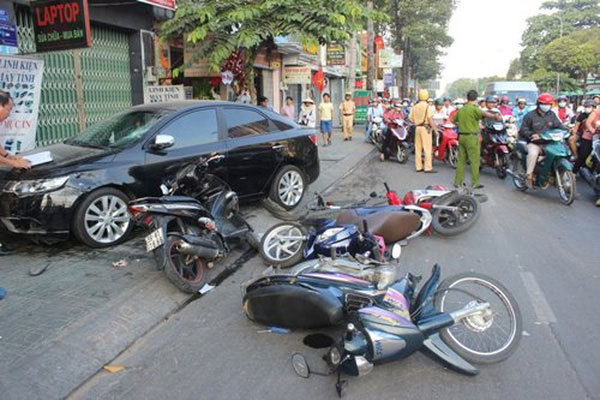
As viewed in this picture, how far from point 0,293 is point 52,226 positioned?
103cm

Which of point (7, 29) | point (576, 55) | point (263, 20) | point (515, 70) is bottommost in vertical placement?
point (7, 29)

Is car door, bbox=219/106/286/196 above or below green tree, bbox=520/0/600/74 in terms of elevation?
below

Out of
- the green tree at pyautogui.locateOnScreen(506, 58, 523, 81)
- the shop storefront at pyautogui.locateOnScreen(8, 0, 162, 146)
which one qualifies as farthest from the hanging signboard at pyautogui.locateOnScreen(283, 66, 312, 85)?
the green tree at pyautogui.locateOnScreen(506, 58, 523, 81)

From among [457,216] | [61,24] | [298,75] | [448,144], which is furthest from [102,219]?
[298,75]

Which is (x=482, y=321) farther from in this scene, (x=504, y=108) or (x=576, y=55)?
(x=576, y=55)

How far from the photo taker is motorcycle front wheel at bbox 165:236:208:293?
448 centimetres

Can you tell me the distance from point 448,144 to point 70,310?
34.4ft

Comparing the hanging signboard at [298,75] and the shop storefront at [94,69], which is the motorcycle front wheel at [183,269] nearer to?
the shop storefront at [94,69]

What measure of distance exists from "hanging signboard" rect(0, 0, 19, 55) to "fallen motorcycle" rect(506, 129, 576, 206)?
8.70 metres

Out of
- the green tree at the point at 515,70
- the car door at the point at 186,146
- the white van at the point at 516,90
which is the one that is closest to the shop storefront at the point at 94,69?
the car door at the point at 186,146

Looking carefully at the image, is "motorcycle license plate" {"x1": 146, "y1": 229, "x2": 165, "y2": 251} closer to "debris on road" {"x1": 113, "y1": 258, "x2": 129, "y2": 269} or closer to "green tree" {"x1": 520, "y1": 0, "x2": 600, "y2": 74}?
"debris on road" {"x1": 113, "y1": 258, "x2": 129, "y2": 269}

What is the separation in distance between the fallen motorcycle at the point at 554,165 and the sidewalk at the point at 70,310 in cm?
567

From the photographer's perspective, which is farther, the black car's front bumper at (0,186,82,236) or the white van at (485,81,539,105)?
the white van at (485,81,539,105)

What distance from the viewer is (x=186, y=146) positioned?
20.4ft
